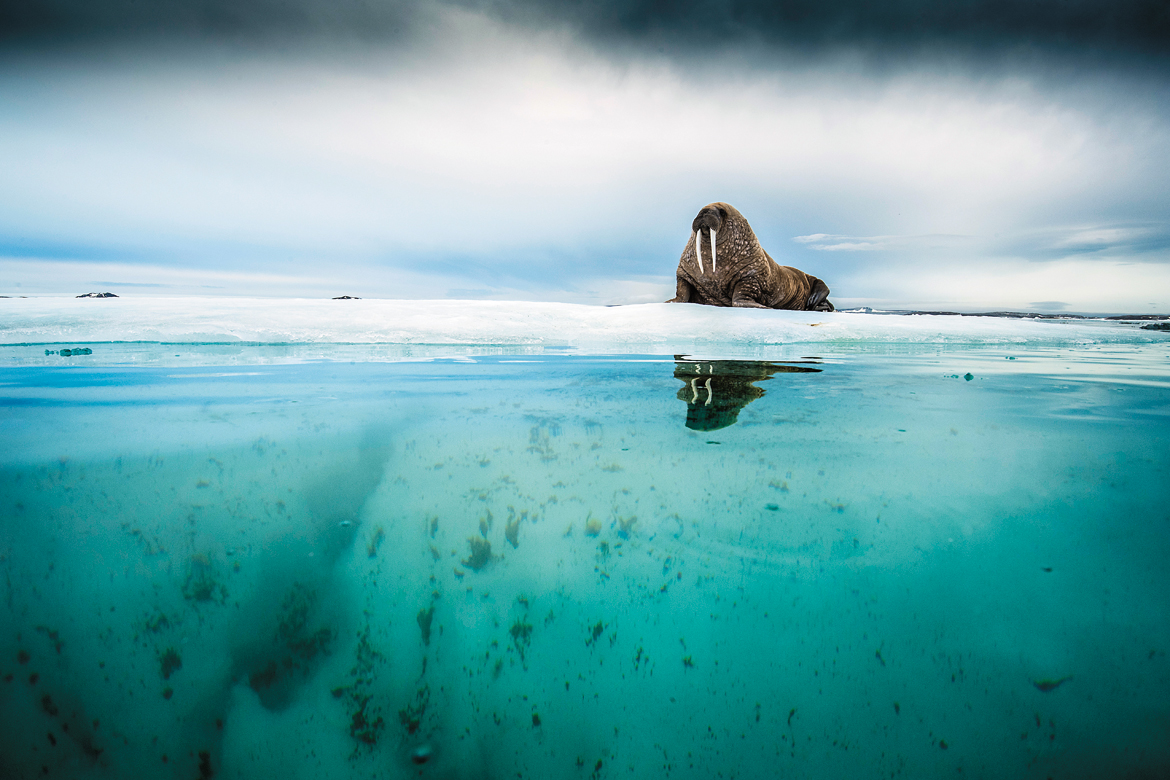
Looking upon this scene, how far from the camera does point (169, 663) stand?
0.90 meters

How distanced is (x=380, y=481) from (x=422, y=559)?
15.5 inches

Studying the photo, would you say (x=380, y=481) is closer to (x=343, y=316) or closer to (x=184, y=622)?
(x=184, y=622)

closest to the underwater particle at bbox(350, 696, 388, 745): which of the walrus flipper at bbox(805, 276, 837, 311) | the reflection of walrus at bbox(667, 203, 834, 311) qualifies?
the reflection of walrus at bbox(667, 203, 834, 311)

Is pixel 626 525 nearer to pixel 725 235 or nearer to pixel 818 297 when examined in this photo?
pixel 725 235

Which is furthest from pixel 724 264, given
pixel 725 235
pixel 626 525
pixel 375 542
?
pixel 375 542

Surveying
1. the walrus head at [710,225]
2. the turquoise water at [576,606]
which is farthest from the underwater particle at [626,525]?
the walrus head at [710,225]

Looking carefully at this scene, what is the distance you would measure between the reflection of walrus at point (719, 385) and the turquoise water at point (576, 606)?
0.39m

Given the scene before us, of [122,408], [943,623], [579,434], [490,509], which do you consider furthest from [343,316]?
[943,623]

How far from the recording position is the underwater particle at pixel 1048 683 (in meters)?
0.86

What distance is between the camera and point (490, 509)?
1272 millimetres

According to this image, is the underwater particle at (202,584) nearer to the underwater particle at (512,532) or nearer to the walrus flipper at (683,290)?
the underwater particle at (512,532)

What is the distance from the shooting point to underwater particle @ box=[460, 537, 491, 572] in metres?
1.10

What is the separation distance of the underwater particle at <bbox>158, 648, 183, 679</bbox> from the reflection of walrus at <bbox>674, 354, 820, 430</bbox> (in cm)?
161

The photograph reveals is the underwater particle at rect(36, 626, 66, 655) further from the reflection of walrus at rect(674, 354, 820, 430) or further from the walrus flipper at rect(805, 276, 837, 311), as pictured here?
the walrus flipper at rect(805, 276, 837, 311)
